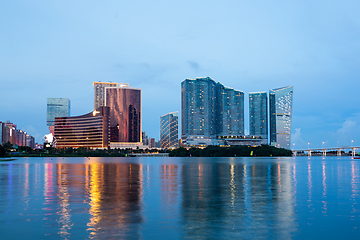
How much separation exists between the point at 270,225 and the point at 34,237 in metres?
10.5

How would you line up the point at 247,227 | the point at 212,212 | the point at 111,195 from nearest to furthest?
the point at 247,227 < the point at 212,212 < the point at 111,195

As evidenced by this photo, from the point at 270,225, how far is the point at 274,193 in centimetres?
1293

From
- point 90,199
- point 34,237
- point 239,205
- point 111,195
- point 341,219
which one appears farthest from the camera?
Answer: point 111,195

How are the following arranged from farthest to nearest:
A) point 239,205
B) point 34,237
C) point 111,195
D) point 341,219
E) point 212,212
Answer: point 111,195 → point 239,205 → point 212,212 → point 341,219 → point 34,237

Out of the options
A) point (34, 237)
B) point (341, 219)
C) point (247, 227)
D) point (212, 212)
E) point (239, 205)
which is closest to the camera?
point (34, 237)

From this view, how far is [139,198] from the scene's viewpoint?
25.6 metres

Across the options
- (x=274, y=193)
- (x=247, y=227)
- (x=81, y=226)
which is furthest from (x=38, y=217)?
(x=274, y=193)

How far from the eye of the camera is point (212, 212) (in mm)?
19734

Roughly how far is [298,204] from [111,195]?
546 inches

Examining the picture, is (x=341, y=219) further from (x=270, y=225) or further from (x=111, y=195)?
(x=111, y=195)

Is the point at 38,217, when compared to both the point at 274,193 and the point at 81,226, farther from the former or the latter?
the point at 274,193

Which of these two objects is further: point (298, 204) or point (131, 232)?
point (298, 204)

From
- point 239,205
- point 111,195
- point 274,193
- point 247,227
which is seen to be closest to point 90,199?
point 111,195

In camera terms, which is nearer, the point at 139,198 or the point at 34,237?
the point at 34,237
